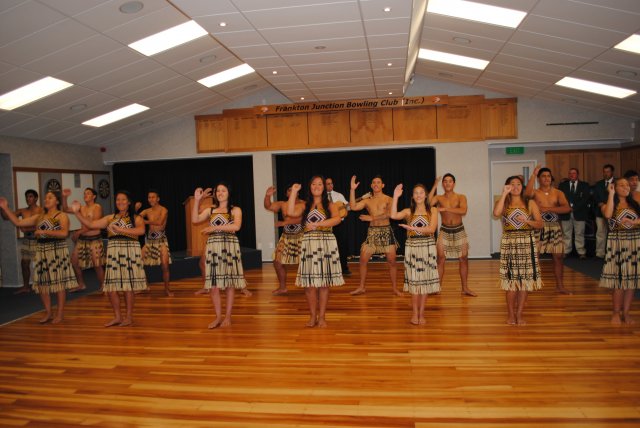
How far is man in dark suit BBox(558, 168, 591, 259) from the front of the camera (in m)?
9.88

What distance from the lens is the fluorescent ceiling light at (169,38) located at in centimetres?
639

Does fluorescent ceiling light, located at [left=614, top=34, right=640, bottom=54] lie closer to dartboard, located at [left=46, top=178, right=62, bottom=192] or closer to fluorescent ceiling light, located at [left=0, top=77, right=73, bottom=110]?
fluorescent ceiling light, located at [left=0, top=77, right=73, bottom=110]

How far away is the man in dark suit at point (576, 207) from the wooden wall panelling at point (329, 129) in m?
4.35

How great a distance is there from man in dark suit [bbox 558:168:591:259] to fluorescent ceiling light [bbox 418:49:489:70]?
2926mm

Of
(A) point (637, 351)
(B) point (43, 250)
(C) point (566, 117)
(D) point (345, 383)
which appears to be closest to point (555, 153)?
(C) point (566, 117)

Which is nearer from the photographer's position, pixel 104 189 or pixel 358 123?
pixel 358 123

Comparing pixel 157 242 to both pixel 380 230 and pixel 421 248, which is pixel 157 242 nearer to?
pixel 380 230

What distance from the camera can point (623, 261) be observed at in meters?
4.94

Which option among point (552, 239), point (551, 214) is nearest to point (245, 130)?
point (551, 214)

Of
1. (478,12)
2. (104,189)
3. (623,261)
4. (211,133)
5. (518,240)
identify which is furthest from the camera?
(104,189)

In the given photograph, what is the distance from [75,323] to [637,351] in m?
5.74

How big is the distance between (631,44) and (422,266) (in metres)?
3.74

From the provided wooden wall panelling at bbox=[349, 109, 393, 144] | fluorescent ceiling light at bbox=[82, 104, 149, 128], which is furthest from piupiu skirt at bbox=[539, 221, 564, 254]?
→ fluorescent ceiling light at bbox=[82, 104, 149, 128]

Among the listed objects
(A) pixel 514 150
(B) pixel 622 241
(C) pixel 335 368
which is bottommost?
(C) pixel 335 368
